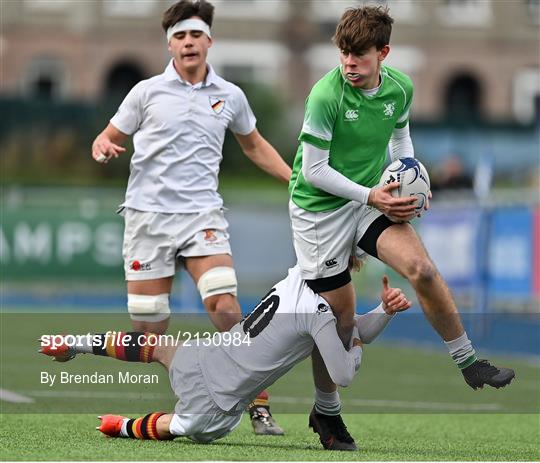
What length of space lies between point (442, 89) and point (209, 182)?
4387cm

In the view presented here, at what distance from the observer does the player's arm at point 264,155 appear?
32.0 feet

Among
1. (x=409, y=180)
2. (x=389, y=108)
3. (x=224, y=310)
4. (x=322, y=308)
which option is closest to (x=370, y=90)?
(x=389, y=108)

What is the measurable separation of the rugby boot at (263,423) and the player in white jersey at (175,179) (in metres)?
0.57

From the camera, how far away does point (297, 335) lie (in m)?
8.09

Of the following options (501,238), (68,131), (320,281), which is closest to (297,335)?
(320,281)

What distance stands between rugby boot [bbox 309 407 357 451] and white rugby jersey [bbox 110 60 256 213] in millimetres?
1698

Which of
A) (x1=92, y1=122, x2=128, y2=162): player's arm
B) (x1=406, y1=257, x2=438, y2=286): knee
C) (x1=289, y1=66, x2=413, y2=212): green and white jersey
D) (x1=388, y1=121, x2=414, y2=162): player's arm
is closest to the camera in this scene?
(x1=406, y1=257, x2=438, y2=286): knee

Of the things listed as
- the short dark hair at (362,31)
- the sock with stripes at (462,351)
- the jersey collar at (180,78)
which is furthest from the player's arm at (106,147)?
the sock with stripes at (462,351)

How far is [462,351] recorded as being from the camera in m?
8.00

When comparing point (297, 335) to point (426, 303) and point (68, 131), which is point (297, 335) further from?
point (68, 131)

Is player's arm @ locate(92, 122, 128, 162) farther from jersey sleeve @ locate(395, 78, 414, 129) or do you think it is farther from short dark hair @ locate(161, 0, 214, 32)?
jersey sleeve @ locate(395, 78, 414, 129)

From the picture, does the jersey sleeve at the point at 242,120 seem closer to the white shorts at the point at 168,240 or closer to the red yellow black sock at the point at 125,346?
the white shorts at the point at 168,240

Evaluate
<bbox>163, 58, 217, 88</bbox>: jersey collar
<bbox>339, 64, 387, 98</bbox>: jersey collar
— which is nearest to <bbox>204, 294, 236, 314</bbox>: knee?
<bbox>163, 58, 217, 88</bbox>: jersey collar

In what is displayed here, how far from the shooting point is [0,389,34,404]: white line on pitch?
1018cm
